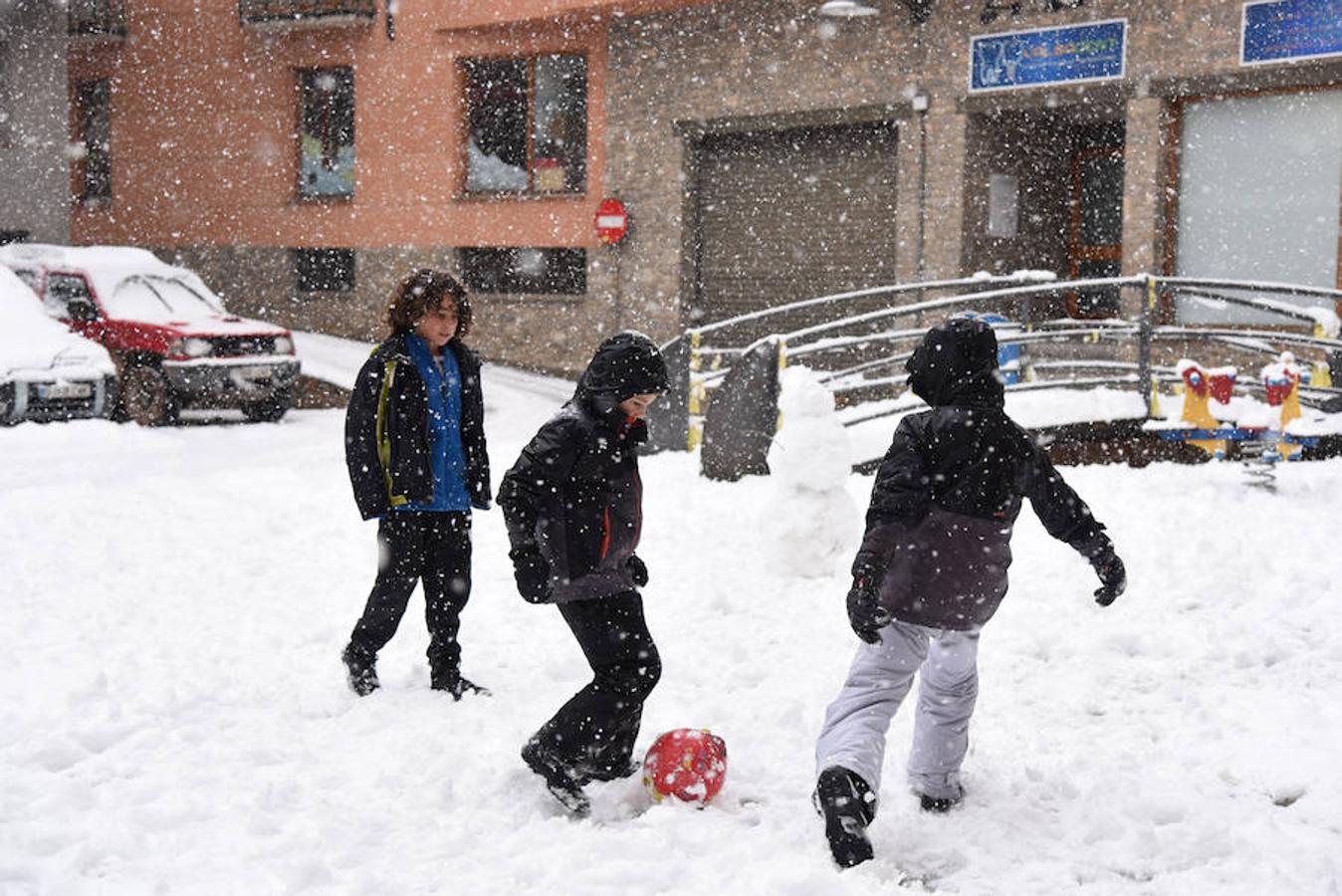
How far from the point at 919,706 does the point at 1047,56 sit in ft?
43.0

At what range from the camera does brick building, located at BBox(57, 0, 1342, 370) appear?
15.2 m

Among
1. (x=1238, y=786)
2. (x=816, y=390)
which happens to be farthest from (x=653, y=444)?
(x=1238, y=786)

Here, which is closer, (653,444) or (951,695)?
(951,695)

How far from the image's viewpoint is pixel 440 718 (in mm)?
5352

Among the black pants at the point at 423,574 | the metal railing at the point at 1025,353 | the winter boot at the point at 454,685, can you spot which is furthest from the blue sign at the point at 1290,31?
the winter boot at the point at 454,685

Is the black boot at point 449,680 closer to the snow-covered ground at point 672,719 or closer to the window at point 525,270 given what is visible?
the snow-covered ground at point 672,719

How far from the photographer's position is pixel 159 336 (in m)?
14.4

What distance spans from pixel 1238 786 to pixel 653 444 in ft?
26.5

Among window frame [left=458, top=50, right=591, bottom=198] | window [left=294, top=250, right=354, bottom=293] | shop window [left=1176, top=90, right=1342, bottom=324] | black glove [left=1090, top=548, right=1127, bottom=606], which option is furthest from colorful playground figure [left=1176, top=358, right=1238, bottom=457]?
window [left=294, top=250, right=354, bottom=293]

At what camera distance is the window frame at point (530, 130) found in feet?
69.9

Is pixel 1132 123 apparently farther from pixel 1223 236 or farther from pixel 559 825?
pixel 559 825

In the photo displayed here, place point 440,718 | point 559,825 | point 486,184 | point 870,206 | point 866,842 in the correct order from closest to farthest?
point 866,842
point 559,825
point 440,718
point 870,206
point 486,184

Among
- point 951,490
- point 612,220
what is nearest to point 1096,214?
point 612,220

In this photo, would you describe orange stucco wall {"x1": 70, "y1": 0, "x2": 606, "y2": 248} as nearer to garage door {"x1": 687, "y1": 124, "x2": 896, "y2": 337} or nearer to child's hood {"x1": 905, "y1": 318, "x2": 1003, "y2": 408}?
garage door {"x1": 687, "y1": 124, "x2": 896, "y2": 337}
